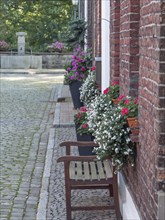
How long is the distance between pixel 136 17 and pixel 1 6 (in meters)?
33.6

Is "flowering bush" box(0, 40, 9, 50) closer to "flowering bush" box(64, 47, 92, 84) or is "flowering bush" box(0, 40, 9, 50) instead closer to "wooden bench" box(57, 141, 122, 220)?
"flowering bush" box(64, 47, 92, 84)

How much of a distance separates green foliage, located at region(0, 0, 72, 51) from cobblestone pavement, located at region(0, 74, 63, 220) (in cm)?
1642

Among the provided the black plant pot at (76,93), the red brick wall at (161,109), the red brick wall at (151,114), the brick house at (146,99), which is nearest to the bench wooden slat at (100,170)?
the brick house at (146,99)

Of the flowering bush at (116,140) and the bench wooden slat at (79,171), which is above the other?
the flowering bush at (116,140)

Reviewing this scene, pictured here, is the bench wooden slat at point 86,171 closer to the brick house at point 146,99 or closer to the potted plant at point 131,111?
the brick house at point 146,99

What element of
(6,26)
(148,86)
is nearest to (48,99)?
(148,86)

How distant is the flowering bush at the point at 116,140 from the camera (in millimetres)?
5006

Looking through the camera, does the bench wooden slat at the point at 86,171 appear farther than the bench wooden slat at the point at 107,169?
No

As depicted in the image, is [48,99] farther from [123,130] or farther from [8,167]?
[123,130]

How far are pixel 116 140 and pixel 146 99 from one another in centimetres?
104

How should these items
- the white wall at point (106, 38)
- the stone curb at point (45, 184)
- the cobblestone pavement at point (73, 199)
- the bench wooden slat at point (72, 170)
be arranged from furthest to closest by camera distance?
the white wall at point (106, 38) → the stone curb at point (45, 184) → the cobblestone pavement at point (73, 199) → the bench wooden slat at point (72, 170)

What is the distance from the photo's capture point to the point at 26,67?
32625mm

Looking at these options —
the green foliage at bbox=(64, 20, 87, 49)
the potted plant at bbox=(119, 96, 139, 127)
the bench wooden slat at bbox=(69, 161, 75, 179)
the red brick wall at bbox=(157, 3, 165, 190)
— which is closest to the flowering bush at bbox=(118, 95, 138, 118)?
the potted plant at bbox=(119, 96, 139, 127)

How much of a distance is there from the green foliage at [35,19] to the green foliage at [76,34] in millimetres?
19790
